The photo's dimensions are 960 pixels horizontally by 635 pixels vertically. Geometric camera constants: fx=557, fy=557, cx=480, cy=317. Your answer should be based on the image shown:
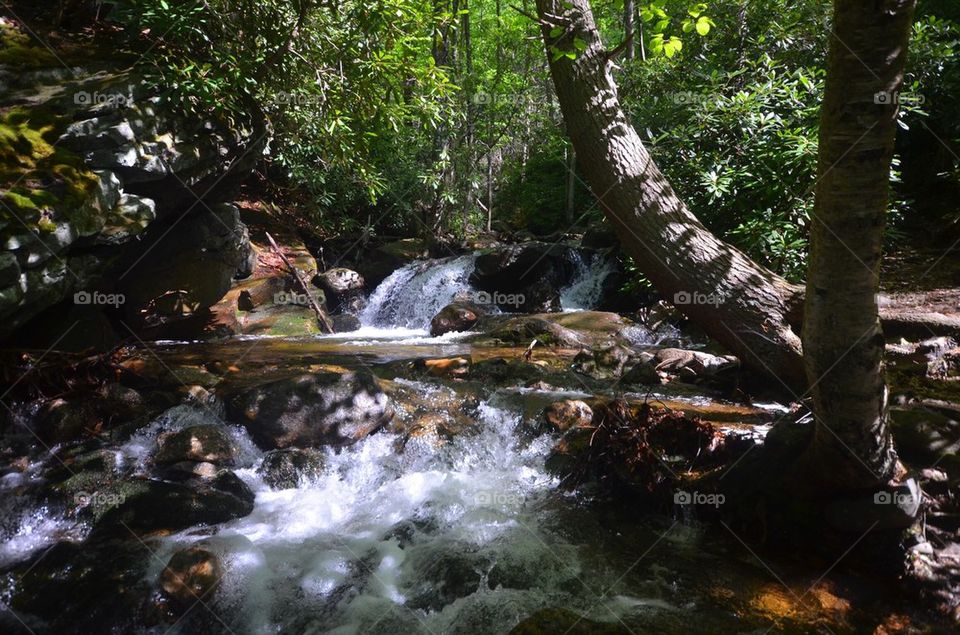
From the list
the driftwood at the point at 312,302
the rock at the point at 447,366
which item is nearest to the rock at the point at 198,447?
the rock at the point at 447,366

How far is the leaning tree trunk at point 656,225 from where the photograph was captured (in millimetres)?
4383

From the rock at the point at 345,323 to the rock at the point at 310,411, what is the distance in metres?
5.83

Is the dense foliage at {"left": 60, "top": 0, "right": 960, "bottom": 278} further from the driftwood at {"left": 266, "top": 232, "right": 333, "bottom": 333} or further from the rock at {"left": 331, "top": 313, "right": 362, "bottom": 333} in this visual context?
the rock at {"left": 331, "top": 313, "right": 362, "bottom": 333}

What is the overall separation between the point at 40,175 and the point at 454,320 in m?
6.67

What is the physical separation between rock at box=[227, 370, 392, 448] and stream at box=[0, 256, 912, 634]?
0.43ft

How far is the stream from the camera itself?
304cm

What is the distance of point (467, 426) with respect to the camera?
5.33m

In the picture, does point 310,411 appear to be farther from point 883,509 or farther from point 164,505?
point 883,509

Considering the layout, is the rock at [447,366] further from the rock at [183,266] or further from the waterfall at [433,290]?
the waterfall at [433,290]

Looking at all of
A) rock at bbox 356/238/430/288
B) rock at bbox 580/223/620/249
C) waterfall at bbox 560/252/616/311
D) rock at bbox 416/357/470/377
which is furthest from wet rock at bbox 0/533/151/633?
rock at bbox 580/223/620/249

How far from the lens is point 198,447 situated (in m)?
4.50

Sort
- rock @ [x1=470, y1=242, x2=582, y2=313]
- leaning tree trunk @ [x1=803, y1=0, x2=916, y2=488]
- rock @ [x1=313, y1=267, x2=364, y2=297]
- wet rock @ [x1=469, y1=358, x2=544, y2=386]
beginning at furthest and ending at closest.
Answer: rock @ [x1=470, y1=242, x2=582, y2=313] → rock @ [x1=313, y1=267, x2=364, y2=297] → wet rock @ [x1=469, y1=358, x2=544, y2=386] → leaning tree trunk @ [x1=803, y1=0, x2=916, y2=488]

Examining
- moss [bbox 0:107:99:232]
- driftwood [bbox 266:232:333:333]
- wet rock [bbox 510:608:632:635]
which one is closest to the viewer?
wet rock [bbox 510:608:632:635]

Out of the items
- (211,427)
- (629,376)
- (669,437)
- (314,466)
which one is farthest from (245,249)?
(669,437)
